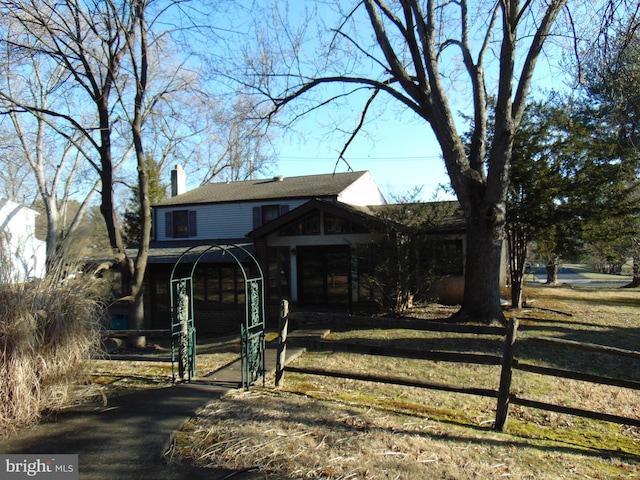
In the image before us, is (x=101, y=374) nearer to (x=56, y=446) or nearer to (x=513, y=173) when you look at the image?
(x=56, y=446)

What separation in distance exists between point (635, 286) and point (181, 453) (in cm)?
3082

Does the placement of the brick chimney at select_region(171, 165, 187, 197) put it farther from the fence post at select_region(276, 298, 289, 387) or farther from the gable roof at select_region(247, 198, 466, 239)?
the fence post at select_region(276, 298, 289, 387)

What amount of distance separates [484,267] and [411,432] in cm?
769

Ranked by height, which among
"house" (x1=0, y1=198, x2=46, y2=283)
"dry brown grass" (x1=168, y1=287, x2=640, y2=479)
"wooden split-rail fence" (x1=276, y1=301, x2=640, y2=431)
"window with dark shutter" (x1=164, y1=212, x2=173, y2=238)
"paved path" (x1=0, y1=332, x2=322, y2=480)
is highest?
"window with dark shutter" (x1=164, y1=212, x2=173, y2=238)

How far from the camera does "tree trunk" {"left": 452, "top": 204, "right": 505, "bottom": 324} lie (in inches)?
453

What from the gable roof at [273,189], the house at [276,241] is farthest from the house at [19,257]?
the gable roof at [273,189]

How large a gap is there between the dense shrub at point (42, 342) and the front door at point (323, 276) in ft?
40.7

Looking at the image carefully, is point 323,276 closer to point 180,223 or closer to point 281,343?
point 180,223

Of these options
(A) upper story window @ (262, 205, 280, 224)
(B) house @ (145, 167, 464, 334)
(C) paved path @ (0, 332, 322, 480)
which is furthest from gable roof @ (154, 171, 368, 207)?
(C) paved path @ (0, 332, 322, 480)

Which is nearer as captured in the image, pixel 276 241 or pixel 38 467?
pixel 38 467

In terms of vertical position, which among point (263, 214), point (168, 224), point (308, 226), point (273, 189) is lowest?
point (308, 226)

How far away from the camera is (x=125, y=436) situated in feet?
15.0

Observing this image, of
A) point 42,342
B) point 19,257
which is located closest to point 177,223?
point 19,257

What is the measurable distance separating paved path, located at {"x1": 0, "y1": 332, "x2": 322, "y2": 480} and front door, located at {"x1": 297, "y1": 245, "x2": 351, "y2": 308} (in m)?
11.6
